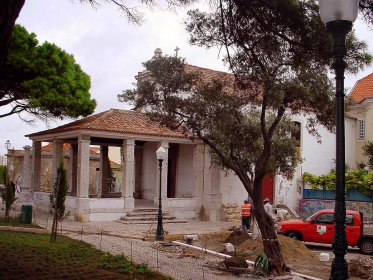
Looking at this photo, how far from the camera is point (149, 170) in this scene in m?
30.6

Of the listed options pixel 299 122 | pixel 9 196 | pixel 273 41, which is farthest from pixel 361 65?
pixel 299 122

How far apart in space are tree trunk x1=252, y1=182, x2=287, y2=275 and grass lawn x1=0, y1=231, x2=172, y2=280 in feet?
10.7

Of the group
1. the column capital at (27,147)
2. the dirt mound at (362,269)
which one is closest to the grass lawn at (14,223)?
the column capital at (27,147)

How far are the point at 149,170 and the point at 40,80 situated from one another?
1070 centimetres

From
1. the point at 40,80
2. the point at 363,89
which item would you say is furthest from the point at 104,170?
the point at 363,89

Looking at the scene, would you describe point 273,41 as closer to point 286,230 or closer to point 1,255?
point 1,255

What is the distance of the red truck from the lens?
17.8 m

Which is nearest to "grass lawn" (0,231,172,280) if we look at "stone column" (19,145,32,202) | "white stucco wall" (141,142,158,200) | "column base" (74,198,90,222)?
"column base" (74,198,90,222)

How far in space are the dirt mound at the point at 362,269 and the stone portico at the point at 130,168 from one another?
368 inches

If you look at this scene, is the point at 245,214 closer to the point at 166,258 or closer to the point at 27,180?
the point at 166,258

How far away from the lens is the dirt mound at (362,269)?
12930 mm

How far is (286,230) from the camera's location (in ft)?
62.2

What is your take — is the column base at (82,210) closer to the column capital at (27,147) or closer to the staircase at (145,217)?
the staircase at (145,217)

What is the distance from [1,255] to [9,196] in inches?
333
